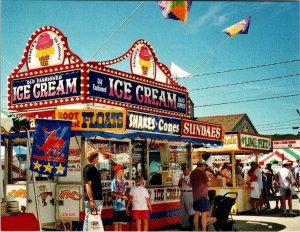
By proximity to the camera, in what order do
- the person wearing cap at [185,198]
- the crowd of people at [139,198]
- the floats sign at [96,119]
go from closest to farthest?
the crowd of people at [139,198] → the floats sign at [96,119] → the person wearing cap at [185,198]

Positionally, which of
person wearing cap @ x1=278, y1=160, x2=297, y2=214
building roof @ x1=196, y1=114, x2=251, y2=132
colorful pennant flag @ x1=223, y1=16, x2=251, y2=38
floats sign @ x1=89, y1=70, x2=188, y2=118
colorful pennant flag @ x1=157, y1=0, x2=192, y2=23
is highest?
building roof @ x1=196, y1=114, x2=251, y2=132

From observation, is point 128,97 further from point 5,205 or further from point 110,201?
point 5,205

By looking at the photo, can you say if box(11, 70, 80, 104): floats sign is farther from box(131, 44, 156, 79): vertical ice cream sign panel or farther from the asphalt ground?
the asphalt ground

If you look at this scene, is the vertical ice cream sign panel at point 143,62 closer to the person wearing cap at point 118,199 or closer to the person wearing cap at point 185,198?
the person wearing cap at point 185,198

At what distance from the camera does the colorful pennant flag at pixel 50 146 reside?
8.41 metres

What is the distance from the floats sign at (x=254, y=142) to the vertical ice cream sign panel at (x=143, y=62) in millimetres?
5137

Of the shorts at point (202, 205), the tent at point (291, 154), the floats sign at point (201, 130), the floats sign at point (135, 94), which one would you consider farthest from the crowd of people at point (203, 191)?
the tent at point (291, 154)

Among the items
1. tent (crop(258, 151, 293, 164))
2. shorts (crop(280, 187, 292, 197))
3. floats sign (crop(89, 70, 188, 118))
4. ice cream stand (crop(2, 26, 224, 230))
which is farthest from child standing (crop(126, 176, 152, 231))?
tent (crop(258, 151, 293, 164))

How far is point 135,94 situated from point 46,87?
2353mm

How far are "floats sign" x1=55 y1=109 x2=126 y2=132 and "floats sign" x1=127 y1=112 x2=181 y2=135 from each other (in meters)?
0.50

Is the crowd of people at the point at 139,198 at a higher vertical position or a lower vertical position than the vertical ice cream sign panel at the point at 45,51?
lower

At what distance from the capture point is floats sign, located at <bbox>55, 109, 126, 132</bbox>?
9.34 meters

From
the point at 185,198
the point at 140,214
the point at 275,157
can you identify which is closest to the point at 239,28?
the point at 185,198

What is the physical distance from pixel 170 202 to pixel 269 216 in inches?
154
